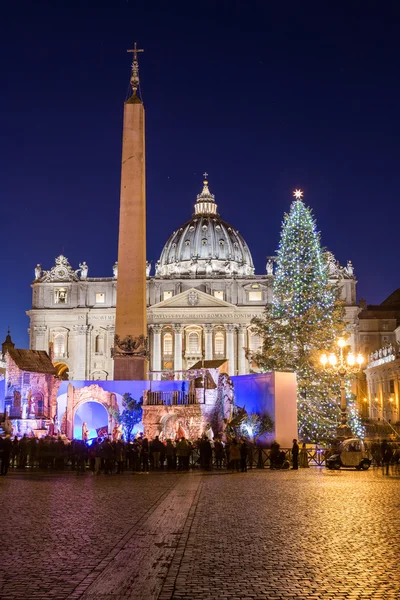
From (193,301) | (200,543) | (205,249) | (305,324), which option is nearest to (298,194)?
(305,324)

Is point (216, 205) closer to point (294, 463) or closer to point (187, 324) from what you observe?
point (187, 324)

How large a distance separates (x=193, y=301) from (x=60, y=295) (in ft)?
46.5

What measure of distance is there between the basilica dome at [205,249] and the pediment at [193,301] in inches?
639

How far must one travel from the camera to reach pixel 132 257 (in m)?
27.6

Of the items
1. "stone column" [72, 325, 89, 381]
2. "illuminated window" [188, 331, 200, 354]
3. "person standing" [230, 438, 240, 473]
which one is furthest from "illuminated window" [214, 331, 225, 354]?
"person standing" [230, 438, 240, 473]

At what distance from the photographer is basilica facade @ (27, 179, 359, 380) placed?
7706cm

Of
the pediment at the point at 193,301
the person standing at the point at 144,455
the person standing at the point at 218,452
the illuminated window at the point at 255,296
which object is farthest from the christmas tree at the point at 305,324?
the illuminated window at the point at 255,296

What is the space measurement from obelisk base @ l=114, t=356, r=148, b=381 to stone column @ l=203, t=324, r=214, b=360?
4836 centimetres

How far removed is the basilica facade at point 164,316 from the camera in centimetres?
7706

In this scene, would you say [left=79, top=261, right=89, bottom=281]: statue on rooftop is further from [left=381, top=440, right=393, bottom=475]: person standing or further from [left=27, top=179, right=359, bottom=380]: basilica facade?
[left=381, top=440, right=393, bottom=475]: person standing

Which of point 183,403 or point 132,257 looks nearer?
point 183,403

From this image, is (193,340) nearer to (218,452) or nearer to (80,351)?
(80,351)

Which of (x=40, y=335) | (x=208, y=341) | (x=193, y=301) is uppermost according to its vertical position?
(x=193, y=301)

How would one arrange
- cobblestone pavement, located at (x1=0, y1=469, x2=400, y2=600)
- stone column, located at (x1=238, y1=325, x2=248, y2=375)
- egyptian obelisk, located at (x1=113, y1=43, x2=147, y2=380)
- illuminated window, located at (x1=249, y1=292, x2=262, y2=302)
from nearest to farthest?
cobblestone pavement, located at (x1=0, y1=469, x2=400, y2=600) → egyptian obelisk, located at (x1=113, y1=43, x2=147, y2=380) → stone column, located at (x1=238, y1=325, x2=248, y2=375) → illuminated window, located at (x1=249, y1=292, x2=262, y2=302)
